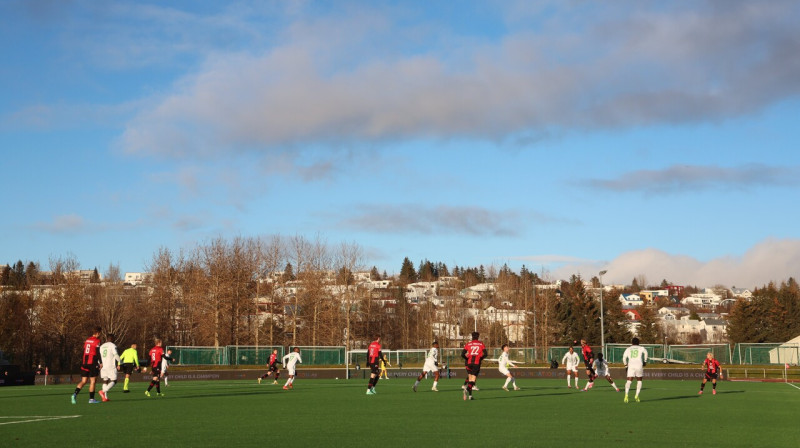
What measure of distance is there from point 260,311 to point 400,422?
7072 cm

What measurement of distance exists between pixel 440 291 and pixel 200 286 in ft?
138

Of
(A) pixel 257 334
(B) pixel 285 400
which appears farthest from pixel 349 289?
(B) pixel 285 400

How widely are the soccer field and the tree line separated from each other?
48.9 m

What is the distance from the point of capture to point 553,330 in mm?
106375

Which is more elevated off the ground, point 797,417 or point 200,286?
point 200,286

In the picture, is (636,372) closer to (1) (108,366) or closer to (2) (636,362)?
(2) (636,362)

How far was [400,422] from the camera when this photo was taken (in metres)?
17.1

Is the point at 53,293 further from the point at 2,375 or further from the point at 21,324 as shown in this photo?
the point at 2,375

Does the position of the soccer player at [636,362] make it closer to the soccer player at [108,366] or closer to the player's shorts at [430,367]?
the player's shorts at [430,367]

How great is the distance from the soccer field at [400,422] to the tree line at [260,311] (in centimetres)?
4893

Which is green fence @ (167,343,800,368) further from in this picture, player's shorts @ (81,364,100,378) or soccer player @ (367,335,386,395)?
player's shorts @ (81,364,100,378)

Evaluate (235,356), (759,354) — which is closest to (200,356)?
(235,356)

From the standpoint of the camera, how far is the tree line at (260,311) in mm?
78875

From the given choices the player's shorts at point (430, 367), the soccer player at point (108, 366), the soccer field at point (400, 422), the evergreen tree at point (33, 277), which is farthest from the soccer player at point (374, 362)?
the evergreen tree at point (33, 277)
